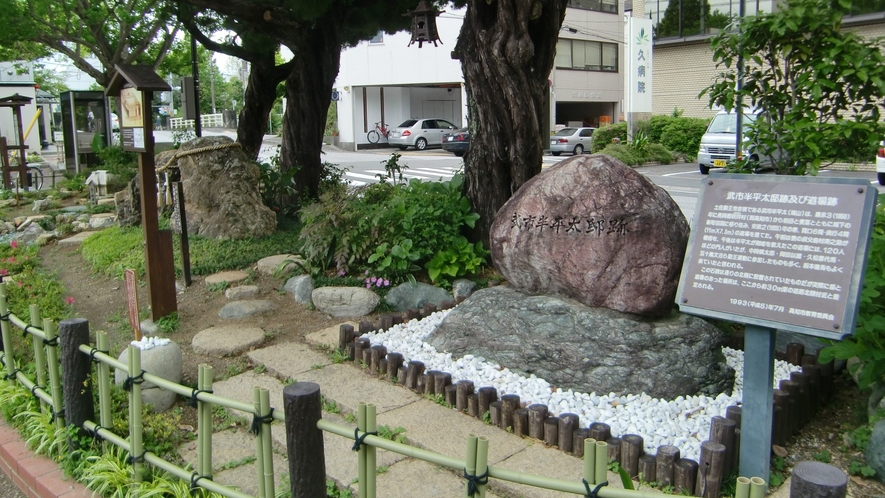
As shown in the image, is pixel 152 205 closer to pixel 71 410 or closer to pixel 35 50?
pixel 71 410

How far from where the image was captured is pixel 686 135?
2791cm

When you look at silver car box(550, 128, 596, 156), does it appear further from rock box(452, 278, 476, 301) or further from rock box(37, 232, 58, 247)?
rock box(452, 278, 476, 301)

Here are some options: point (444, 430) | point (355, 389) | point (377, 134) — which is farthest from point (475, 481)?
point (377, 134)

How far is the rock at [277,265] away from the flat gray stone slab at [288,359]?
68.5 inches

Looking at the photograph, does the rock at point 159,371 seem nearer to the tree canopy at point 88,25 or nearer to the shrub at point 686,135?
the tree canopy at point 88,25

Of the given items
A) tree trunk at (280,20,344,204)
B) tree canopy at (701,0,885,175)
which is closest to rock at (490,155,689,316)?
tree canopy at (701,0,885,175)

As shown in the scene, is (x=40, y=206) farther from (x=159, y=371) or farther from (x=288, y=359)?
(x=159, y=371)

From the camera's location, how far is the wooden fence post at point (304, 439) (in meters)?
3.10

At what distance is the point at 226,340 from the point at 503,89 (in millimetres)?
3528

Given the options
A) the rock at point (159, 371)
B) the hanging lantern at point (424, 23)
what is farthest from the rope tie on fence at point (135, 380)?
the hanging lantern at point (424, 23)

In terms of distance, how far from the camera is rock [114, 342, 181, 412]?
15.9 feet

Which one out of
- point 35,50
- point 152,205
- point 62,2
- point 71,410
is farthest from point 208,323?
point 35,50

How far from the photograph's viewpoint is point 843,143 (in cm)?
540

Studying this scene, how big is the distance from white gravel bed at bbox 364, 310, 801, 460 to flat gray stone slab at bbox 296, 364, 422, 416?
1.17ft
